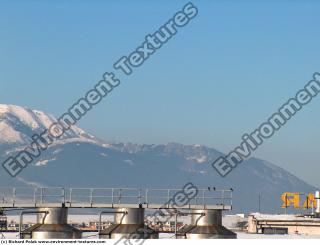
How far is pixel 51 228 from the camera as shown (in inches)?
2265

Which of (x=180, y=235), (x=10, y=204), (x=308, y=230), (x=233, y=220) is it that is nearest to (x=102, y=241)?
(x=180, y=235)

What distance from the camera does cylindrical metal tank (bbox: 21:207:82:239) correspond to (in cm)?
5719

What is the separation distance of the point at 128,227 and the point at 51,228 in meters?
5.57

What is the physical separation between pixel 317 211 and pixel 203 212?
63937 mm

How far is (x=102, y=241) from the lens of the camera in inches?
2047

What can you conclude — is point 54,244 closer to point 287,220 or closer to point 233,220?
point 287,220

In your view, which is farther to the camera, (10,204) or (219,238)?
(10,204)

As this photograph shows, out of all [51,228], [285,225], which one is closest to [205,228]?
[51,228]

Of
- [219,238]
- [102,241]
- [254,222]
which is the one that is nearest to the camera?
[102,241]

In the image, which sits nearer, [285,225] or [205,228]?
[205,228]

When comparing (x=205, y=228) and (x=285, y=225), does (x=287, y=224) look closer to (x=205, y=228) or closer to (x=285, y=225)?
(x=285, y=225)

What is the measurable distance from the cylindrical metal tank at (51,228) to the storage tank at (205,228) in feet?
26.3

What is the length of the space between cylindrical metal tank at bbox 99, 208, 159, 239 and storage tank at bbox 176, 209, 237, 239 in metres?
2.62

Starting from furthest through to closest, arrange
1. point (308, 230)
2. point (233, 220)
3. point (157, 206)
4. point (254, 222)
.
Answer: point (233, 220)
point (254, 222)
point (308, 230)
point (157, 206)
